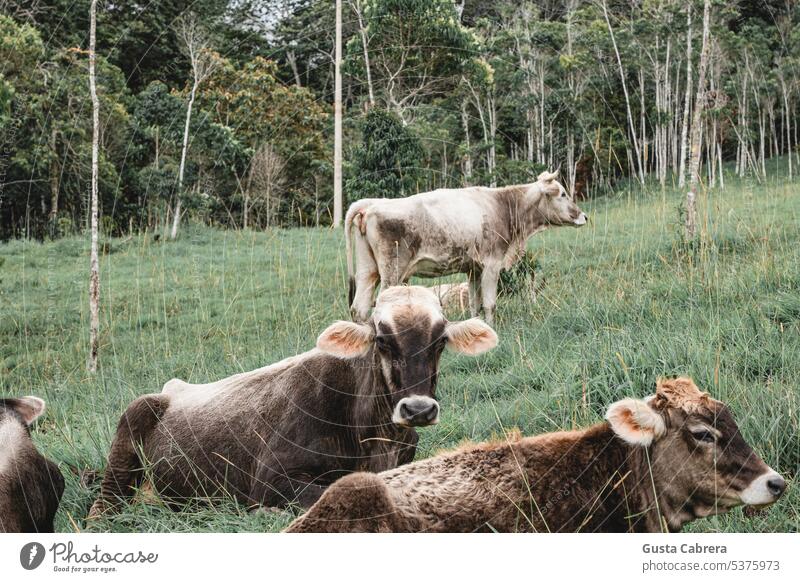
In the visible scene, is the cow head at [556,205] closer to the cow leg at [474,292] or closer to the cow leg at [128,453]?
the cow leg at [474,292]

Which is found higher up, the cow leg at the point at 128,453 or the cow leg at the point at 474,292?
the cow leg at the point at 474,292

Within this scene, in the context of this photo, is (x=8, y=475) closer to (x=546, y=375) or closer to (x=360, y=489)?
(x=360, y=489)

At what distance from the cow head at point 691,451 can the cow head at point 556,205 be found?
6.74 feet

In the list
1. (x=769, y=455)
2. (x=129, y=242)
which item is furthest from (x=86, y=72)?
(x=769, y=455)

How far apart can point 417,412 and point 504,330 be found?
146cm

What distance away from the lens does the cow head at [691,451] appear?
2.41 m

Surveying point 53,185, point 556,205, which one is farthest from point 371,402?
point 556,205

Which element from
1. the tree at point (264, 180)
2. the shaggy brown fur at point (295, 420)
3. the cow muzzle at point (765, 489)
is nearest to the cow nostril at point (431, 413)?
the shaggy brown fur at point (295, 420)

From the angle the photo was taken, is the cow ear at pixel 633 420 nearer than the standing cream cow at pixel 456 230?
Yes

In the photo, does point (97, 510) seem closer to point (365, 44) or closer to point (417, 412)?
point (417, 412)

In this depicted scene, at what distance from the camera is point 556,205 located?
5.14 metres

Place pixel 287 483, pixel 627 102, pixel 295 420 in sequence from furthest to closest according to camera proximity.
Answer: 1. pixel 627 102
2. pixel 295 420
3. pixel 287 483

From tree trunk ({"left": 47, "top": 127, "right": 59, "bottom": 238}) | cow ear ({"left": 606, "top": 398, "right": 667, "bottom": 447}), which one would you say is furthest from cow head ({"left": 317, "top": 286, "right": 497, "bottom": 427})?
tree trunk ({"left": 47, "top": 127, "right": 59, "bottom": 238})

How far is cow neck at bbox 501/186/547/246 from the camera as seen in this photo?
554 centimetres
